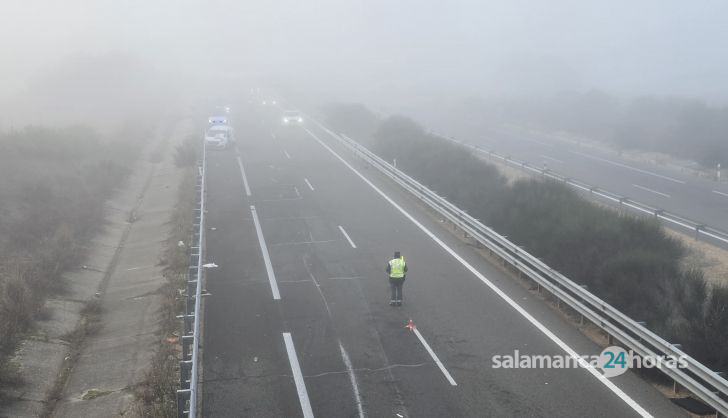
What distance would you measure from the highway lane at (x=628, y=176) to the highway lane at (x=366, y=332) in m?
10.1

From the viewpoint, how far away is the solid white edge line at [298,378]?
32.5ft

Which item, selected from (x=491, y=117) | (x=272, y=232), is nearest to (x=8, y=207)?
(x=272, y=232)

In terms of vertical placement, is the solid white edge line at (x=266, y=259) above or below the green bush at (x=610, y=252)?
below

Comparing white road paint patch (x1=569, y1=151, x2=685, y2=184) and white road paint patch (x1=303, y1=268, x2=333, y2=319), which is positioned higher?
white road paint patch (x1=569, y1=151, x2=685, y2=184)

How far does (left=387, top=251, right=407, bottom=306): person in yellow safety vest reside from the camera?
14.0 meters

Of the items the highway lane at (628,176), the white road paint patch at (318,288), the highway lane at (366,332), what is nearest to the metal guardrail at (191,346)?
the highway lane at (366,332)

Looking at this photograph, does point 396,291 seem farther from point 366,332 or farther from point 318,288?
point 318,288

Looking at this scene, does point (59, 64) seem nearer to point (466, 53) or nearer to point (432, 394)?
point (466, 53)

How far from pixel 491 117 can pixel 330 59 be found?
11993 cm

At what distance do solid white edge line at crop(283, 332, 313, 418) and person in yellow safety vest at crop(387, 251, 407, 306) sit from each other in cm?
246

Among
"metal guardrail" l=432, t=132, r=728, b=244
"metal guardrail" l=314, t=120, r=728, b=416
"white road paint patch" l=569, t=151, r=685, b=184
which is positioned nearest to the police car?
"white road paint patch" l=569, t=151, r=685, b=184

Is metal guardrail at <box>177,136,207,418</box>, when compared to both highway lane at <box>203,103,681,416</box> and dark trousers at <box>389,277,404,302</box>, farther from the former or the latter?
dark trousers at <box>389,277,404,302</box>

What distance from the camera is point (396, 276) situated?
14047mm

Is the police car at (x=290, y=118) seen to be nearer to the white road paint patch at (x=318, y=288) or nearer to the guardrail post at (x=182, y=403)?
the white road paint patch at (x=318, y=288)
